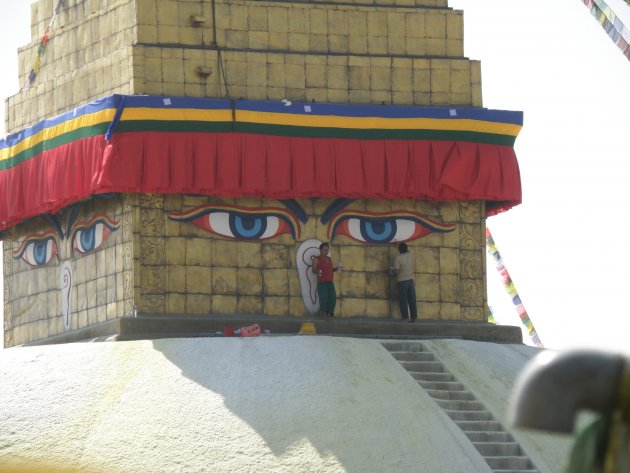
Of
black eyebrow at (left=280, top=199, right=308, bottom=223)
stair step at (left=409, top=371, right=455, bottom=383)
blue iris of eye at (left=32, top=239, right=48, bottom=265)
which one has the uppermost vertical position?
black eyebrow at (left=280, top=199, right=308, bottom=223)

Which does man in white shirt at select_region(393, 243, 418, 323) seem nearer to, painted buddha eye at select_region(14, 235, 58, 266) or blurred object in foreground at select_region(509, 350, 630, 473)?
painted buddha eye at select_region(14, 235, 58, 266)

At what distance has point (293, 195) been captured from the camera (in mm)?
22969

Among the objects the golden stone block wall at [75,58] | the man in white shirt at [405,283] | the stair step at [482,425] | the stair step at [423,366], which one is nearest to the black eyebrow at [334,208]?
the man in white shirt at [405,283]

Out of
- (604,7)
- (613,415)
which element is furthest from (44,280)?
(613,415)

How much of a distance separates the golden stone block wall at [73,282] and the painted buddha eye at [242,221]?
107 centimetres

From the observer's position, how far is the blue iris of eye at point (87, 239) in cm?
2383

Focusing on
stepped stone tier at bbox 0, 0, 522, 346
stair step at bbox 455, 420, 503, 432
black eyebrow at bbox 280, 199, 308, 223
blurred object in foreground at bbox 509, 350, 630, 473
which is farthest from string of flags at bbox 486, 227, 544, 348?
blurred object in foreground at bbox 509, 350, 630, 473

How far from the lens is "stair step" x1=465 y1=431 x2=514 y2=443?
19.0 m

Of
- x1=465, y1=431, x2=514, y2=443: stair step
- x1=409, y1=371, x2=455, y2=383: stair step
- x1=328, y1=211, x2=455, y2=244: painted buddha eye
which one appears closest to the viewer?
x1=465, y1=431, x2=514, y2=443: stair step

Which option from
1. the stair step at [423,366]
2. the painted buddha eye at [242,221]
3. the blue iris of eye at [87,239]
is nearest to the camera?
the stair step at [423,366]

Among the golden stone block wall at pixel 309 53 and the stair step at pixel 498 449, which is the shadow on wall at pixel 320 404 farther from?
the golden stone block wall at pixel 309 53

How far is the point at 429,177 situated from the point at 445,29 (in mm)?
2782

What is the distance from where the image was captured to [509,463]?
1852 centimetres

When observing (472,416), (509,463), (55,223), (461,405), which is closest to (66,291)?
(55,223)
